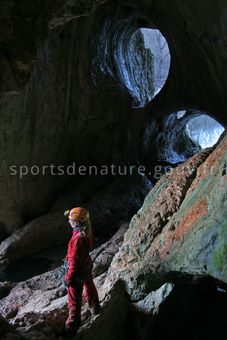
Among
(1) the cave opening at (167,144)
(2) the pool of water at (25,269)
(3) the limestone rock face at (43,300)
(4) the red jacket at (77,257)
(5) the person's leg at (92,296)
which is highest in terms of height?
(1) the cave opening at (167,144)

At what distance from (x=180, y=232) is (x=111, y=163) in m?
6.96

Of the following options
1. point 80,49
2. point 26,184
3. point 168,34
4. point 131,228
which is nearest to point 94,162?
point 26,184

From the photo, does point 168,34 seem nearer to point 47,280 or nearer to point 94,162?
point 94,162

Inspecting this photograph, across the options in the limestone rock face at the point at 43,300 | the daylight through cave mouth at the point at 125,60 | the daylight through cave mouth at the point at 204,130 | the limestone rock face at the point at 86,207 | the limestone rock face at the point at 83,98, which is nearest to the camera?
the limestone rock face at the point at 43,300

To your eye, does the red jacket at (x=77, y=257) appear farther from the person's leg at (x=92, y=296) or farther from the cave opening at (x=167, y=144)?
the cave opening at (x=167, y=144)

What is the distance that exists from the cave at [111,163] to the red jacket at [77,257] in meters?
0.53

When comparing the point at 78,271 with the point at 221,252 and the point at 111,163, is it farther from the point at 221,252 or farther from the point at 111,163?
the point at 111,163

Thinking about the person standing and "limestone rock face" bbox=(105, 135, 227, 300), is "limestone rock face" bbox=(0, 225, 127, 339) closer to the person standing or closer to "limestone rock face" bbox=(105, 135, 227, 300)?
the person standing

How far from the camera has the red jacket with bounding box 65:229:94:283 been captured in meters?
2.58

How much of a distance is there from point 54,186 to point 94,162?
191cm

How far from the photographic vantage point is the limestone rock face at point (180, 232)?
83.0 inches

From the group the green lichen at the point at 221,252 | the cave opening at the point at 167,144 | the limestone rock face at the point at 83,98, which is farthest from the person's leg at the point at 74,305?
the cave opening at the point at 167,144

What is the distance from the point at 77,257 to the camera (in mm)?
2625

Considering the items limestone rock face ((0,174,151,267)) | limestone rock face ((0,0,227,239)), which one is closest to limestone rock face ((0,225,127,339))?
limestone rock face ((0,174,151,267))
